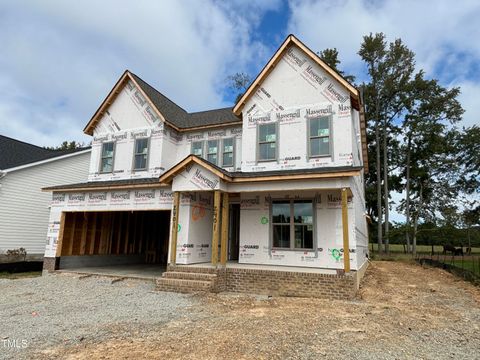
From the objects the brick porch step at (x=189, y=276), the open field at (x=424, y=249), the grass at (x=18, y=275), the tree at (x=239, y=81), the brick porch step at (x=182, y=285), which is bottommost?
the grass at (x=18, y=275)

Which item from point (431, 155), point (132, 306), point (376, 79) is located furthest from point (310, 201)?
point (431, 155)

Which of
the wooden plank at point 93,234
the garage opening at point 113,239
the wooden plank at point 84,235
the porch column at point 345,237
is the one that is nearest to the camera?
the porch column at point 345,237

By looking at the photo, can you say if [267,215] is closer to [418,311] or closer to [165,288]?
[165,288]

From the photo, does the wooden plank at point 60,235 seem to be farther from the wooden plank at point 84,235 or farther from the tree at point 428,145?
the tree at point 428,145

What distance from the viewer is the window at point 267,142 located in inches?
463

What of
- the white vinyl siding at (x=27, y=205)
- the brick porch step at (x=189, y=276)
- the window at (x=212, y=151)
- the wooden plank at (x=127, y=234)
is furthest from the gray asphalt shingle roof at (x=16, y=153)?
the brick porch step at (x=189, y=276)

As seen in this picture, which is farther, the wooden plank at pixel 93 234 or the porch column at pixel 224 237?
the wooden plank at pixel 93 234

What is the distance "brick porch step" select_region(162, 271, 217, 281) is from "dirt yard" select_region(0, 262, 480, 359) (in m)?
0.76

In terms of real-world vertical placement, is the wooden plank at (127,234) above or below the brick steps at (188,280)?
above

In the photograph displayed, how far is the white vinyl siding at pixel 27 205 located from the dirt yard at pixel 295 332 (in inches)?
456

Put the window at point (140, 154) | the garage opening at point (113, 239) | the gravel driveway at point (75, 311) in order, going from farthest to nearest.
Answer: the garage opening at point (113, 239) < the window at point (140, 154) < the gravel driveway at point (75, 311)

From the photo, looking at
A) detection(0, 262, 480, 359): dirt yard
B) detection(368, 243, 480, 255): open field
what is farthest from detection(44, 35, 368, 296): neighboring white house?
detection(368, 243, 480, 255): open field

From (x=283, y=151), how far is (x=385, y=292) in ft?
19.2

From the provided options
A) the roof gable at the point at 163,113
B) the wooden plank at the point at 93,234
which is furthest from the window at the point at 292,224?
the wooden plank at the point at 93,234
